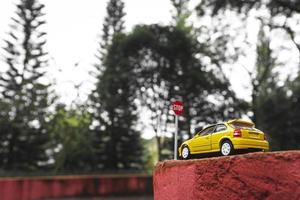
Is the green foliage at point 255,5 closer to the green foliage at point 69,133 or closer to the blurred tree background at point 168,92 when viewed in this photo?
the blurred tree background at point 168,92

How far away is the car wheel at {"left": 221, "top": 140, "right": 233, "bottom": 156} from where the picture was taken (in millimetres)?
7651

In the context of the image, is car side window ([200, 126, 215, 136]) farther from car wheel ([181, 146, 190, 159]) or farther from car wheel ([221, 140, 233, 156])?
car wheel ([221, 140, 233, 156])

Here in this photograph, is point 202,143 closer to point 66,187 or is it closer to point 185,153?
point 185,153

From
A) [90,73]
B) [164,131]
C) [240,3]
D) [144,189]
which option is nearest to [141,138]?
[90,73]

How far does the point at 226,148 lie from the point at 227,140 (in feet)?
0.48

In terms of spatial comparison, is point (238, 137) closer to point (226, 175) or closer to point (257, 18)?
point (226, 175)

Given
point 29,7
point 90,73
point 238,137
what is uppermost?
point 29,7

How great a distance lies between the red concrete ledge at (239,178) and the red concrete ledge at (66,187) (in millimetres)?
14358

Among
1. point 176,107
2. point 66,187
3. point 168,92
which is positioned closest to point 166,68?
point 168,92

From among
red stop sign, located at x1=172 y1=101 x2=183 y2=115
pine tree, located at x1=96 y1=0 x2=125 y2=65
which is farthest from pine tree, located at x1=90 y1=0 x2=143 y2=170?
red stop sign, located at x1=172 y1=101 x2=183 y2=115

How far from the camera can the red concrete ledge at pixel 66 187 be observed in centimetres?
2005

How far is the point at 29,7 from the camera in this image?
157 ft

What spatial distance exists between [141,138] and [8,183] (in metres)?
31.1

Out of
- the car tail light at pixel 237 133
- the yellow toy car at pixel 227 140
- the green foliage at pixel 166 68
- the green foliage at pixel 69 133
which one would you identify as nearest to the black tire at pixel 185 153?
the yellow toy car at pixel 227 140
